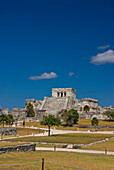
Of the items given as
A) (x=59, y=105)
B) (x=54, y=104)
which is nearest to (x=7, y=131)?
(x=59, y=105)

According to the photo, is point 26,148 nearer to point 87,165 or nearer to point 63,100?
point 87,165

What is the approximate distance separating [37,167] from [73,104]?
11024 cm

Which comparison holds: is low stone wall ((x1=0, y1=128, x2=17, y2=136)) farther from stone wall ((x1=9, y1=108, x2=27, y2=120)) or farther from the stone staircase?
the stone staircase

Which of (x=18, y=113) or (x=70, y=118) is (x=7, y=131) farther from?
(x=18, y=113)

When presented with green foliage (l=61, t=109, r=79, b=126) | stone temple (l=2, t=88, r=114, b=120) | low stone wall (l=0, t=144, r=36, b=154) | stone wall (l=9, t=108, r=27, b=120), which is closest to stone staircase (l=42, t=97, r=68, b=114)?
stone temple (l=2, t=88, r=114, b=120)

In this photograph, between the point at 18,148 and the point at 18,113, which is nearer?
the point at 18,148

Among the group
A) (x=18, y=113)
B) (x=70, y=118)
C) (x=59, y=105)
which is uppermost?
(x=59, y=105)

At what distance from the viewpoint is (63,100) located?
4926 inches

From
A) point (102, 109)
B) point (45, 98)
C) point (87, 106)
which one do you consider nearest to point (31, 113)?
point (45, 98)

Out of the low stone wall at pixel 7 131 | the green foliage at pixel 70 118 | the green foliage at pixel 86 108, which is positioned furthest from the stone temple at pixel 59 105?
the low stone wall at pixel 7 131

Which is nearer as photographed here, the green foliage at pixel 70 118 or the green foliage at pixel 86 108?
the green foliage at pixel 70 118

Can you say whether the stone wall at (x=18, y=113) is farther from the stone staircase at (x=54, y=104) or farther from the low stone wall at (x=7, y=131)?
the low stone wall at (x=7, y=131)

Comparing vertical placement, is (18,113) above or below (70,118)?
above

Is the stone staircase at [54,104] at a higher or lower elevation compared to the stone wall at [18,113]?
higher
